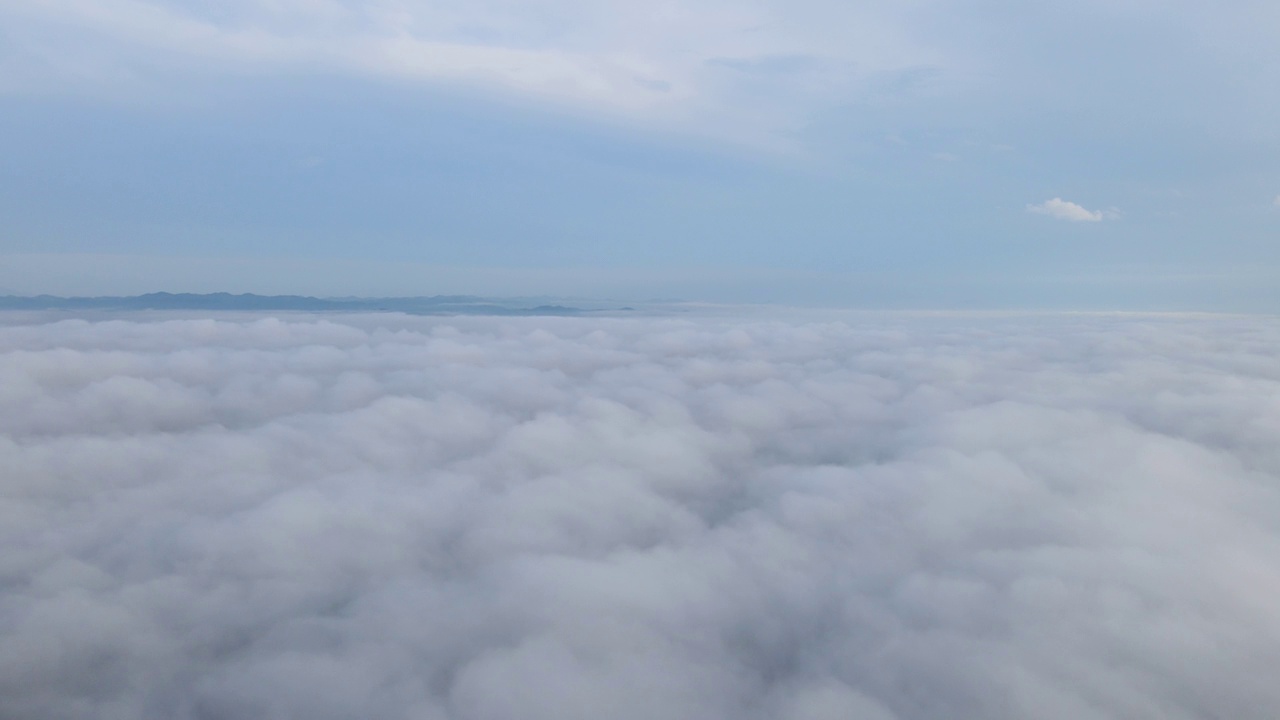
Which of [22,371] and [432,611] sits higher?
[22,371]

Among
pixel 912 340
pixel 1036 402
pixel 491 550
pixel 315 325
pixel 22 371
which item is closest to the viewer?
pixel 491 550

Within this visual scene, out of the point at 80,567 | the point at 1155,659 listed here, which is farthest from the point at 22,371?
the point at 1155,659

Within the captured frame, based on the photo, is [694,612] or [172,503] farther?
[172,503]

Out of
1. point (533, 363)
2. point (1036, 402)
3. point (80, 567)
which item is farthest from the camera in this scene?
point (533, 363)

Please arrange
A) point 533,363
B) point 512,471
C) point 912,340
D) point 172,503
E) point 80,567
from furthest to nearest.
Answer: point 912,340 < point 533,363 < point 512,471 < point 172,503 < point 80,567

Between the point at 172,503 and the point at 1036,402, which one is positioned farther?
the point at 1036,402

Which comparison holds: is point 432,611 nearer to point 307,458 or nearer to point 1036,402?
point 307,458

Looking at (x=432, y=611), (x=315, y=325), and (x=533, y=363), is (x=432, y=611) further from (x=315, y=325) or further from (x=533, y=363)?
(x=315, y=325)

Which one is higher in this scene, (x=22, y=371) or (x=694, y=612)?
(x=22, y=371)

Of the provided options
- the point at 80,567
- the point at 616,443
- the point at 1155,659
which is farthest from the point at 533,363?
the point at 1155,659
